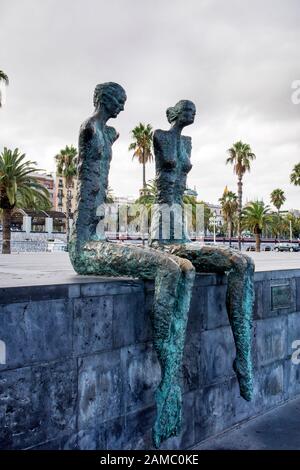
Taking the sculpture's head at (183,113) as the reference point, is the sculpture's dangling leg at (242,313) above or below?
below

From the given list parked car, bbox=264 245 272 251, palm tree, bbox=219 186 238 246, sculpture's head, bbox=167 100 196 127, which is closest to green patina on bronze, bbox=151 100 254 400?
sculpture's head, bbox=167 100 196 127

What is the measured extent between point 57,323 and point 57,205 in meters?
114

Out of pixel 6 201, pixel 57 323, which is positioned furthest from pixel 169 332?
pixel 6 201

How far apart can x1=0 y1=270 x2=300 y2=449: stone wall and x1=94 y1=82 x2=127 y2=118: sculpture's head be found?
5.09 ft

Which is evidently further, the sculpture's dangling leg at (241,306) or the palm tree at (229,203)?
the palm tree at (229,203)

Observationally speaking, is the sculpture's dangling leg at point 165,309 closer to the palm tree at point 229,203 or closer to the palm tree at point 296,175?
the palm tree at point 296,175

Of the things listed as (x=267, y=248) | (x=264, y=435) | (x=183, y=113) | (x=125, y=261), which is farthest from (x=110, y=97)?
(x=267, y=248)

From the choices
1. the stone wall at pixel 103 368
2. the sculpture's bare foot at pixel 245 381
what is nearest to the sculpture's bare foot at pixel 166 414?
the stone wall at pixel 103 368

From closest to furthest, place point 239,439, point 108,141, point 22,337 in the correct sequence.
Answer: point 22,337 < point 108,141 < point 239,439

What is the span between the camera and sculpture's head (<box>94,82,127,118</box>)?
3816mm

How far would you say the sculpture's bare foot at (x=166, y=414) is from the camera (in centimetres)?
302

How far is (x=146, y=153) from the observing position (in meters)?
47.4

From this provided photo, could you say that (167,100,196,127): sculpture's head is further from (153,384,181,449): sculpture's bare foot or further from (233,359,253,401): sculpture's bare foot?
(153,384,181,449): sculpture's bare foot
